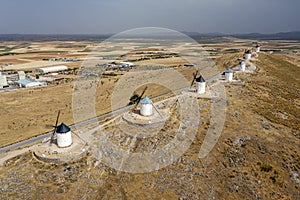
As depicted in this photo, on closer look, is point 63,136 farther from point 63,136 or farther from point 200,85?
point 200,85

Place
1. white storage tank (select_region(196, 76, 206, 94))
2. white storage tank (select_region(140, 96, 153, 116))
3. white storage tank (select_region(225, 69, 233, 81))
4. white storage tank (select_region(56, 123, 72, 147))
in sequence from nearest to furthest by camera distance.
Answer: white storage tank (select_region(56, 123, 72, 147)) → white storage tank (select_region(140, 96, 153, 116)) → white storage tank (select_region(196, 76, 206, 94)) → white storage tank (select_region(225, 69, 233, 81))

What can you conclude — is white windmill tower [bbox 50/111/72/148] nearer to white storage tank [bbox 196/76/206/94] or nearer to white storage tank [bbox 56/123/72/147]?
white storage tank [bbox 56/123/72/147]

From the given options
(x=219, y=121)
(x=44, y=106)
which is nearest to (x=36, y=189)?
(x=219, y=121)

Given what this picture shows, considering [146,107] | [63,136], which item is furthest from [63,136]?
[146,107]

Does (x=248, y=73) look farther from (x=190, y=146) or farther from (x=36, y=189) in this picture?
→ (x=36, y=189)

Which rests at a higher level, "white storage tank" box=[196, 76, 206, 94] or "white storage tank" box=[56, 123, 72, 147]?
A: "white storage tank" box=[196, 76, 206, 94]

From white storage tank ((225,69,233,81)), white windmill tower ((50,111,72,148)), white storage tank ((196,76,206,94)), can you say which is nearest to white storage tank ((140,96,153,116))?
white windmill tower ((50,111,72,148))
